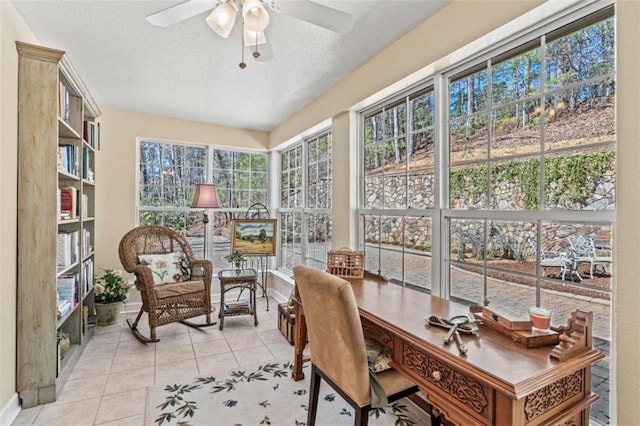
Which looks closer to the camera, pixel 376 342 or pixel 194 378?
pixel 376 342

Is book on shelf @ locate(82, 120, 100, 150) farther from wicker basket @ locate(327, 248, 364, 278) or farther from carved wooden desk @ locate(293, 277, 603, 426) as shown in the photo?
carved wooden desk @ locate(293, 277, 603, 426)

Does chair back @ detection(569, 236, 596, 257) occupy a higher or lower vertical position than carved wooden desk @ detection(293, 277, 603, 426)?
higher

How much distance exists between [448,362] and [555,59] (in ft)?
4.99

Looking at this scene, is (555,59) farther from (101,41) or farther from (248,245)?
(248,245)

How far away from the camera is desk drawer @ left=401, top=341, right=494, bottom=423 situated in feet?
3.43

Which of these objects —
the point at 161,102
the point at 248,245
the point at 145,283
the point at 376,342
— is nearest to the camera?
the point at 376,342

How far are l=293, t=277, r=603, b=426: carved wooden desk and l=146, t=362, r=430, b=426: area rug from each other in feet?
2.55

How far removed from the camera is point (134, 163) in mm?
3920

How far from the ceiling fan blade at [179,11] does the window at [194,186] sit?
2.91 m

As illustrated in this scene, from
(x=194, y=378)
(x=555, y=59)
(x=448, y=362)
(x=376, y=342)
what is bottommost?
(x=194, y=378)

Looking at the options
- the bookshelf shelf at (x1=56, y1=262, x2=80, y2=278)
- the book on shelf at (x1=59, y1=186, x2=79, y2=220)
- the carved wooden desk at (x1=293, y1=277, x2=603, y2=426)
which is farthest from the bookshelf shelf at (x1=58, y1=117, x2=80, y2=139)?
the carved wooden desk at (x1=293, y1=277, x2=603, y2=426)

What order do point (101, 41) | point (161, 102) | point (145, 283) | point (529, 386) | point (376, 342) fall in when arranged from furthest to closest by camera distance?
1. point (161, 102)
2. point (145, 283)
3. point (101, 41)
4. point (376, 342)
5. point (529, 386)

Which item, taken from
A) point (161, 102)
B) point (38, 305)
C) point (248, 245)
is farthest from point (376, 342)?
point (161, 102)

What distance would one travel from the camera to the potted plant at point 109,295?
11.0 feet
